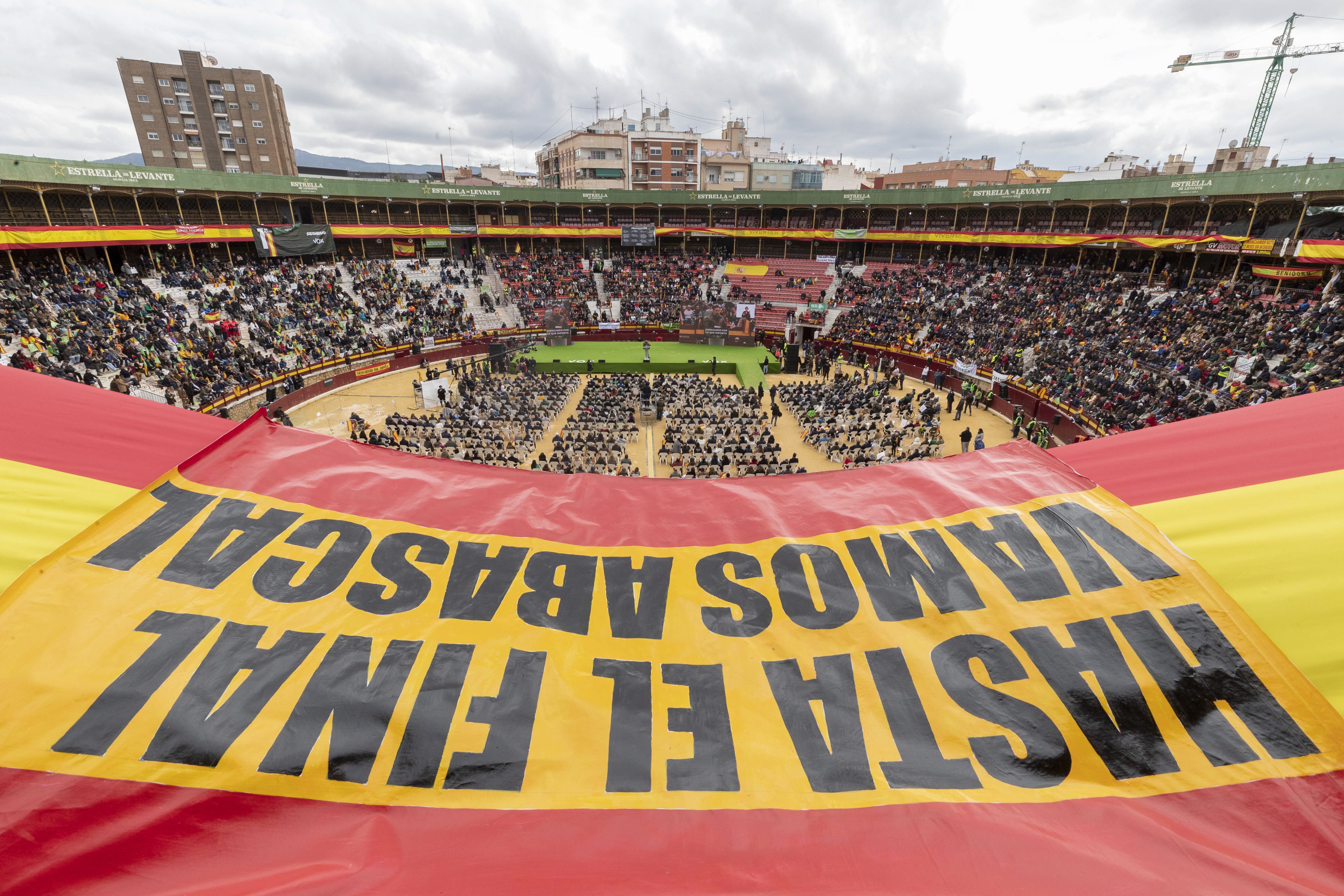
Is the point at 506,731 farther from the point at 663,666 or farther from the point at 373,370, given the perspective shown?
the point at 373,370

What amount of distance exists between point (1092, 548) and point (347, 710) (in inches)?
177

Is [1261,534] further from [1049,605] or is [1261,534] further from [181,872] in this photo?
[181,872]

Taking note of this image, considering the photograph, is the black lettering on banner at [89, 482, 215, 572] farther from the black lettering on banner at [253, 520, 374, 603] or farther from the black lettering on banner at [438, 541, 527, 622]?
the black lettering on banner at [438, 541, 527, 622]

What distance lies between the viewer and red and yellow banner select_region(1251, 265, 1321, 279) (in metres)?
27.5

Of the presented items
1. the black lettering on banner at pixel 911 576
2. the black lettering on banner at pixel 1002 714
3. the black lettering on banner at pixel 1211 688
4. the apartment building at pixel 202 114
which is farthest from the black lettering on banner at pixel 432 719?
the apartment building at pixel 202 114

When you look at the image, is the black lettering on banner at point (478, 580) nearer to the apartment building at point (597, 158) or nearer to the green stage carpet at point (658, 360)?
the green stage carpet at point (658, 360)

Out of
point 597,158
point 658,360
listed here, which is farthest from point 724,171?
point 658,360

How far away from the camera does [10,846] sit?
2293mm

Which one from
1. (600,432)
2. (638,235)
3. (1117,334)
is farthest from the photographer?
(638,235)

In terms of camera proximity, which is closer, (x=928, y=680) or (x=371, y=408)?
(x=928, y=680)

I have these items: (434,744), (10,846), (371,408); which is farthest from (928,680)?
(371,408)

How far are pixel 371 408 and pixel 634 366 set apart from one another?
15.7 meters

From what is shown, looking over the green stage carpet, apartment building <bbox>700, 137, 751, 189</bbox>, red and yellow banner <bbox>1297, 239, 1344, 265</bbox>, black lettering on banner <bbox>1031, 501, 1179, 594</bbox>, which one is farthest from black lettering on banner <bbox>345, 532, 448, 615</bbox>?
apartment building <bbox>700, 137, 751, 189</bbox>

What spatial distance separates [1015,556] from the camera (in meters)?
3.70
